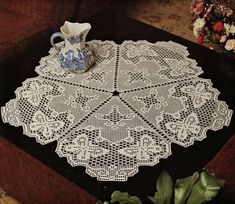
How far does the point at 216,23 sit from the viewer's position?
191 centimetres

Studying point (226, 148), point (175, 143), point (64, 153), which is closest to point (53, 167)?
point (64, 153)

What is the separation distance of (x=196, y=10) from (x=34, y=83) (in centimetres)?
95

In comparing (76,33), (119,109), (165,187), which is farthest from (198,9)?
(165,187)

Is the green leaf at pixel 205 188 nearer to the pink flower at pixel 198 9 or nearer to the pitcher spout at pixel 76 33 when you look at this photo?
the pitcher spout at pixel 76 33

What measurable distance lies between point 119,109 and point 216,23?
0.80 metres

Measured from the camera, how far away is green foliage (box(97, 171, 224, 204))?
76 cm

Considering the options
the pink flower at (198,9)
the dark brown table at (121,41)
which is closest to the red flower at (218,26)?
the pink flower at (198,9)

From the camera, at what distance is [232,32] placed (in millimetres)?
1840

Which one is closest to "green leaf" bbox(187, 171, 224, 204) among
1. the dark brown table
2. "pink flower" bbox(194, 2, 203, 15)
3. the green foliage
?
the green foliage

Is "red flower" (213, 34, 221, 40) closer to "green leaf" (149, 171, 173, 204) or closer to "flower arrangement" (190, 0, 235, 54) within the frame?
"flower arrangement" (190, 0, 235, 54)

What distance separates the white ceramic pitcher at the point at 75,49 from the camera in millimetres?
1425

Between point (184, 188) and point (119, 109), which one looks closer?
point (184, 188)

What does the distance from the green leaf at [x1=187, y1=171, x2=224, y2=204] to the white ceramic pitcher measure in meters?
0.78

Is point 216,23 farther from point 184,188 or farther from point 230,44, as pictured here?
point 184,188
